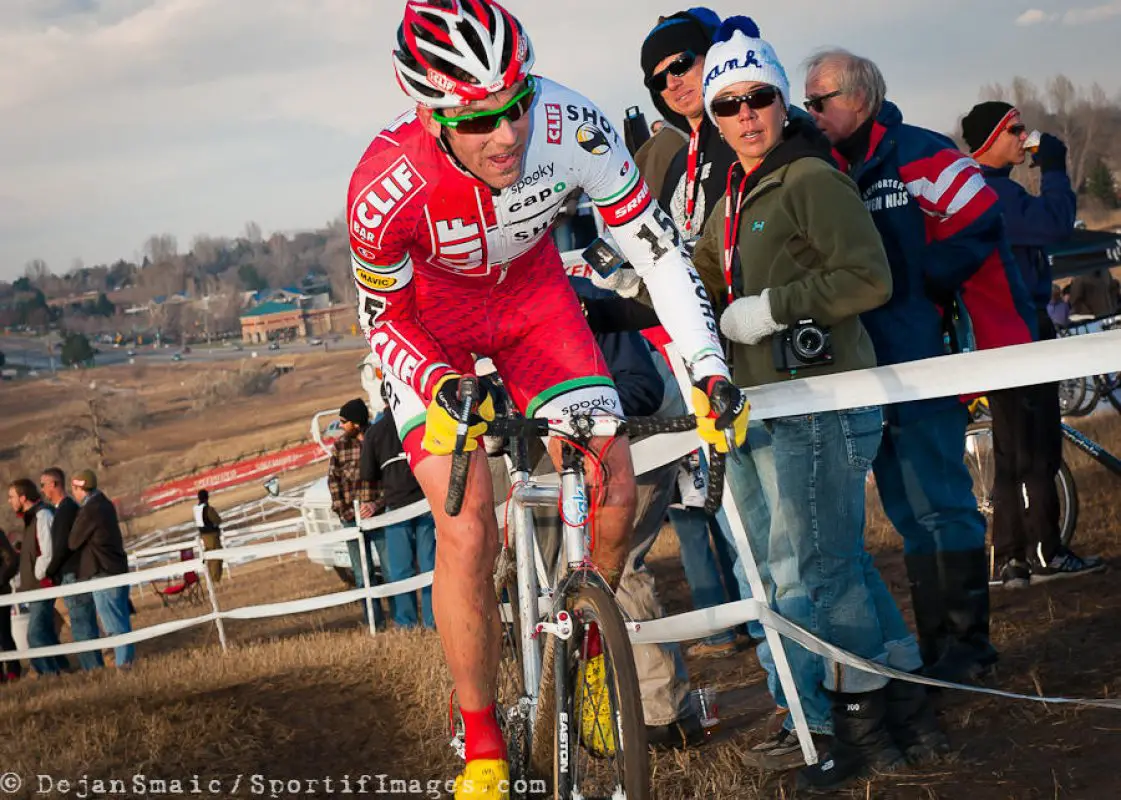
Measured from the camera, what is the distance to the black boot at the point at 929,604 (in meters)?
5.14

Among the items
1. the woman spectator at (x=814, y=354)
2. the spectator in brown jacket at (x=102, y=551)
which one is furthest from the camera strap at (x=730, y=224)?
the spectator in brown jacket at (x=102, y=551)

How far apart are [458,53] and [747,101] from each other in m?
1.35

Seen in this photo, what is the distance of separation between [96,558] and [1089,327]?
10108 mm

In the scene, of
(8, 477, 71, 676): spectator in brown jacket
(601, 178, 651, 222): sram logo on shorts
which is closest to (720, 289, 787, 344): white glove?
(601, 178, 651, 222): sram logo on shorts

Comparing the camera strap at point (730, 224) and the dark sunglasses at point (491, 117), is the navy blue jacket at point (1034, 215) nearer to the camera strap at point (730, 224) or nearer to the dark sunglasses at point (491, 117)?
the camera strap at point (730, 224)

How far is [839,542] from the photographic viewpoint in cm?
432

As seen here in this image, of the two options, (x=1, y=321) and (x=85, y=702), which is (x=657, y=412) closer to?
(x=85, y=702)

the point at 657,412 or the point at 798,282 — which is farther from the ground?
the point at 798,282

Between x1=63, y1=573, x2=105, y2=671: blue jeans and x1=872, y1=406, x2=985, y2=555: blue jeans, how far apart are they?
9636mm

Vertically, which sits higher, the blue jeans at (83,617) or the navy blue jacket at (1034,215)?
the navy blue jacket at (1034,215)

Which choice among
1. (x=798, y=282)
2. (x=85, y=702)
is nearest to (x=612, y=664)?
(x=798, y=282)

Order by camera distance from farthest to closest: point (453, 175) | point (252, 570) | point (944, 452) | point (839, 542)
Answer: point (252, 570), point (944, 452), point (839, 542), point (453, 175)

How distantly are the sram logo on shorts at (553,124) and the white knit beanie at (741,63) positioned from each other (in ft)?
2.50

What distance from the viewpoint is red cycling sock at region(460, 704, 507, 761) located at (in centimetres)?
401
